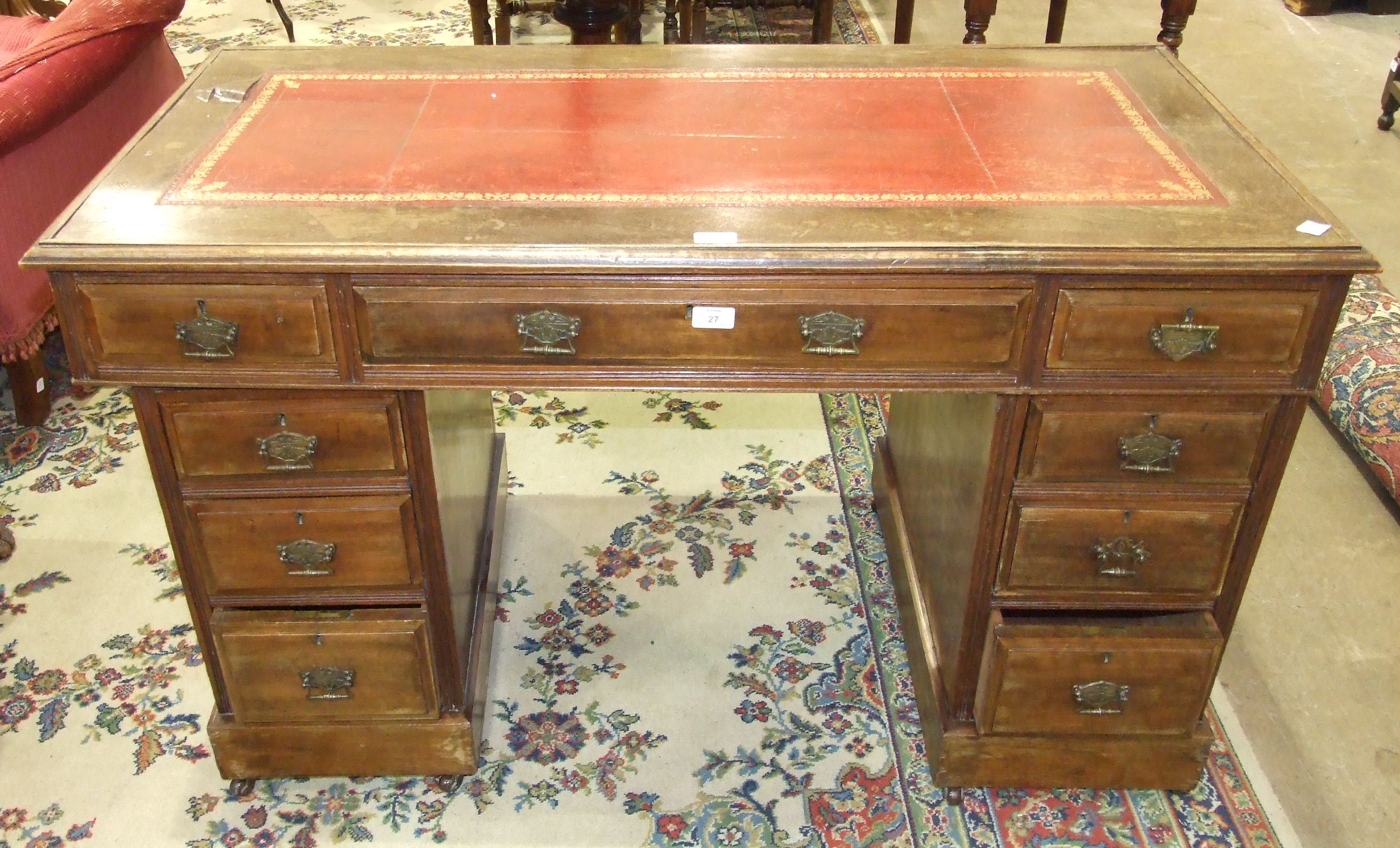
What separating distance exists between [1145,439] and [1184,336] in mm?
167

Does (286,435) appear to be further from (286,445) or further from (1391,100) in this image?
(1391,100)

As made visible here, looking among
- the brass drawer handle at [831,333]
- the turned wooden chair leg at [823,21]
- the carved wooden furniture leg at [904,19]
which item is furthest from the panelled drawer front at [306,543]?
the turned wooden chair leg at [823,21]

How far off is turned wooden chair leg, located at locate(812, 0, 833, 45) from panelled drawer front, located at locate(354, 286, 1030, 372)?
9.80 ft

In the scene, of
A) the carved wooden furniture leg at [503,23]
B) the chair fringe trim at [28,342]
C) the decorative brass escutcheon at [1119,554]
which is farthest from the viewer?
the carved wooden furniture leg at [503,23]

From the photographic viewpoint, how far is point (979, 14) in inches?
111

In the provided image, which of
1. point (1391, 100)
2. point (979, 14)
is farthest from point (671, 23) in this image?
point (1391, 100)

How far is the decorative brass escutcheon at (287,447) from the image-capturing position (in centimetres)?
159

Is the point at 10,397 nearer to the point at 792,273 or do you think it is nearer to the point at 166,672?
the point at 166,672

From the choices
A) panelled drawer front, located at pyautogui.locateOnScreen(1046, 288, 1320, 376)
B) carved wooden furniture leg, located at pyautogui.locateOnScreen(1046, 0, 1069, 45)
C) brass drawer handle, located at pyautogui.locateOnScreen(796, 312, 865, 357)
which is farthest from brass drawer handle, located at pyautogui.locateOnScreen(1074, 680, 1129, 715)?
carved wooden furniture leg, located at pyautogui.locateOnScreen(1046, 0, 1069, 45)

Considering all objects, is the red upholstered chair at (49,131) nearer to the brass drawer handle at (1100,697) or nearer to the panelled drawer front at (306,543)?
the panelled drawer front at (306,543)

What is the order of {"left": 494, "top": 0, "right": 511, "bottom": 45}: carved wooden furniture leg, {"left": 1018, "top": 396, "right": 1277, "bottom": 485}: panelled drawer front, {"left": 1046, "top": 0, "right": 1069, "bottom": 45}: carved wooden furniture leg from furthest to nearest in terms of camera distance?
{"left": 494, "top": 0, "right": 511, "bottom": 45}: carved wooden furniture leg < {"left": 1046, "top": 0, "right": 1069, "bottom": 45}: carved wooden furniture leg < {"left": 1018, "top": 396, "right": 1277, "bottom": 485}: panelled drawer front

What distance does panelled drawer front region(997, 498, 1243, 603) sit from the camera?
5.41ft

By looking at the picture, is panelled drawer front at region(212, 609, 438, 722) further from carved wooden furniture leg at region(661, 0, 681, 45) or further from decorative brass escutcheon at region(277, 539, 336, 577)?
carved wooden furniture leg at region(661, 0, 681, 45)

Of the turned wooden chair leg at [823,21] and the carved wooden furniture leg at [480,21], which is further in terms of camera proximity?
the turned wooden chair leg at [823,21]
